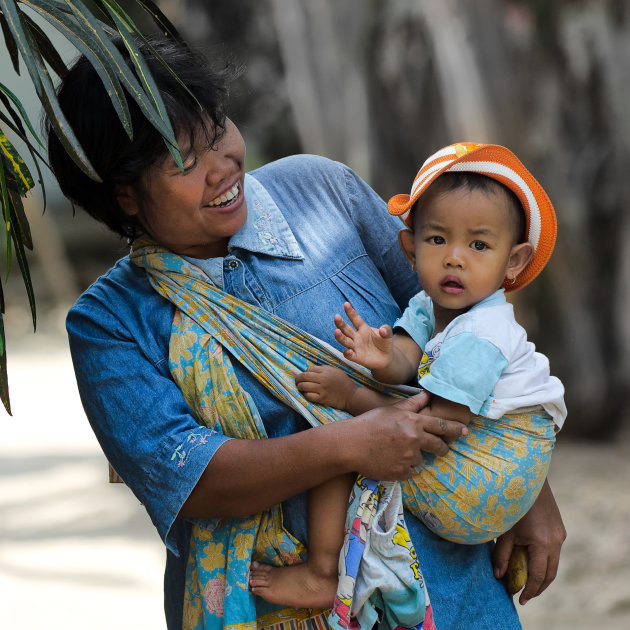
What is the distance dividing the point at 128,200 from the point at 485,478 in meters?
0.75

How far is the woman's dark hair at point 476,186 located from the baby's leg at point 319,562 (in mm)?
489

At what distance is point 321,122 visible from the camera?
20.9 feet

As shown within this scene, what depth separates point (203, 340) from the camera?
1.57 metres

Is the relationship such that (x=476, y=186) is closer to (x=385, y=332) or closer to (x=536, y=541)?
(x=385, y=332)

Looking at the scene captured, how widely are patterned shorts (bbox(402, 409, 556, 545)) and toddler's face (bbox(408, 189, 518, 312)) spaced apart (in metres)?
0.21

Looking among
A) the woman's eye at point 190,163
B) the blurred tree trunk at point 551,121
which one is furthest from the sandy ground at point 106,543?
the woman's eye at point 190,163

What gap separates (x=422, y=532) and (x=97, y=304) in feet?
2.14

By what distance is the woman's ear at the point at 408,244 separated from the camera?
170cm

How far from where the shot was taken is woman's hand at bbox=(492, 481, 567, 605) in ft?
5.70

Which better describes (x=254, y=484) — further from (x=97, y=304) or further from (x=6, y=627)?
(x=6, y=627)

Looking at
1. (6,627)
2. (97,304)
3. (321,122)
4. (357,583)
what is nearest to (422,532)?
(357,583)

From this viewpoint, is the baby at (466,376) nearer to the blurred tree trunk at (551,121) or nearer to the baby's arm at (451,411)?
the baby's arm at (451,411)

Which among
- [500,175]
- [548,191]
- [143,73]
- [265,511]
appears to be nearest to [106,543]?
[548,191]

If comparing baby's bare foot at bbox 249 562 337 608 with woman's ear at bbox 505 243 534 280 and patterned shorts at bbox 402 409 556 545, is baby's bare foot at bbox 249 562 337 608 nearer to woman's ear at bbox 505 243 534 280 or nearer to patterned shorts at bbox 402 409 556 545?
patterned shorts at bbox 402 409 556 545
